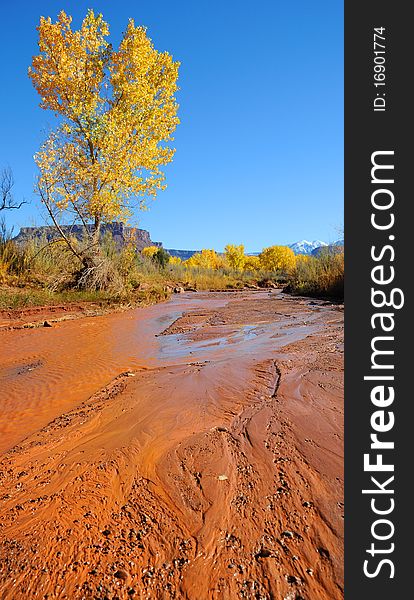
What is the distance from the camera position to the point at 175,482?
1.69 metres

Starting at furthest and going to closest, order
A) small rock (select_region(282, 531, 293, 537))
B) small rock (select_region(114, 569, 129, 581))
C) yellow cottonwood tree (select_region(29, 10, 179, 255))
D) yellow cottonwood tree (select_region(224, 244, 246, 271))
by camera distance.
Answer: yellow cottonwood tree (select_region(224, 244, 246, 271)) → yellow cottonwood tree (select_region(29, 10, 179, 255)) → small rock (select_region(282, 531, 293, 537)) → small rock (select_region(114, 569, 129, 581))

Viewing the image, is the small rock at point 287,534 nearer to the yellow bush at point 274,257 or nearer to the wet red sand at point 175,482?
the wet red sand at point 175,482

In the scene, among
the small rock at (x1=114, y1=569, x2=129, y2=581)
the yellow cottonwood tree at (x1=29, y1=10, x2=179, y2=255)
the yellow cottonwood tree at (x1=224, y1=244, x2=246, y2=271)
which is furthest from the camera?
the yellow cottonwood tree at (x1=224, y1=244, x2=246, y2=271)

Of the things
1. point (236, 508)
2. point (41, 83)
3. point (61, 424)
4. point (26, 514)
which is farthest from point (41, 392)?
point (41, 83)

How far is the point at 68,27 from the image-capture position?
11523mm

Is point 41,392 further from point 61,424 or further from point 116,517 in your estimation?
point 116,517

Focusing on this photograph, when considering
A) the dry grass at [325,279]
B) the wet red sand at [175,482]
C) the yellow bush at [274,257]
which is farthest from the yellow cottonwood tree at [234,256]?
the wet red sand at [175,482]

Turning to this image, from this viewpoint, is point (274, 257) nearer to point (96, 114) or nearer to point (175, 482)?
point (96, 114)

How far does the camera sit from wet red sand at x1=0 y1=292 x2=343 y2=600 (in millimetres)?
1126

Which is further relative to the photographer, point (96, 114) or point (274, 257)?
point (274, 257)

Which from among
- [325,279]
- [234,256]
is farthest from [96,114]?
[234,256]

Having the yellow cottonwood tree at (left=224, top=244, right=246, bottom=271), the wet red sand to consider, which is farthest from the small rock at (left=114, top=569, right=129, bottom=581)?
the yellow cottonwood tree at (left=224, top=244, right=246, bottom=271)

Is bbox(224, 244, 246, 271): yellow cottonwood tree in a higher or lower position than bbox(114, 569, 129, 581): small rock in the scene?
higher

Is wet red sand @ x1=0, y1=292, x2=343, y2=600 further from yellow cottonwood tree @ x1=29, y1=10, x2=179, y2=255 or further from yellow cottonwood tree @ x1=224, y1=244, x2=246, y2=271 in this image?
yellow cottonwood tree @ x1=224, y1=244, x2=246, y2=271
